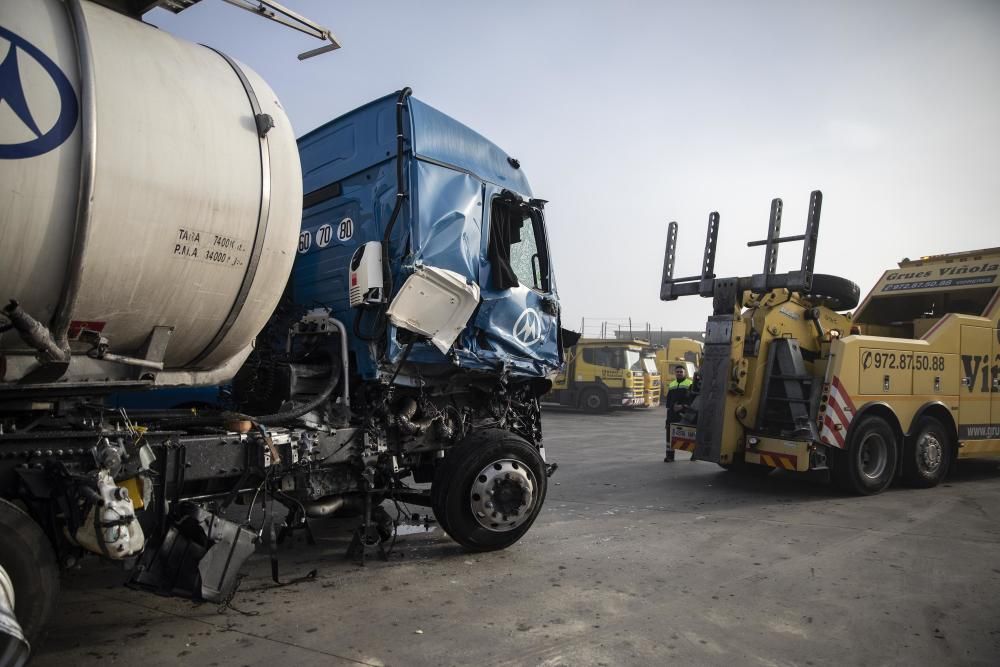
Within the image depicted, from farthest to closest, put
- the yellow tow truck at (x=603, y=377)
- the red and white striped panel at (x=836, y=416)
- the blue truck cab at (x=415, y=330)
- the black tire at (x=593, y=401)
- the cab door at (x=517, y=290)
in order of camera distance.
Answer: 1. the black tire at (x=593, y=401)
2. the yellow tow truck at (x=603, y=377)
3. the red and white striped panel at (x=836, y=416)
4. the cab door at (x=517, y=290)
5. the blue truck cab at (x=415, y=330)

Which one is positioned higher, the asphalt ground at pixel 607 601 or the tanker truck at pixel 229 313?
the tanker truck at pixel 229 313

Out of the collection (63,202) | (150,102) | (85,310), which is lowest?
(85,310)

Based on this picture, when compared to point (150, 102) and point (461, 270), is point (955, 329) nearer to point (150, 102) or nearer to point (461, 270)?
point (461, 270)

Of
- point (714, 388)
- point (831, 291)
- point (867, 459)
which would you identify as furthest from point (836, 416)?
point (831, 291)

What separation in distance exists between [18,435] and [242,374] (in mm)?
1979

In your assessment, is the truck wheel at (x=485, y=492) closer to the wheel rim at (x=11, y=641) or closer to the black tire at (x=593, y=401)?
the wheel rim at (x=11, y=641)

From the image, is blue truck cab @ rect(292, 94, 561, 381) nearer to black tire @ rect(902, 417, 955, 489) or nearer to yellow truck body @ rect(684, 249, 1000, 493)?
yellow truck body @ rect(684, 249, 1000, 493)

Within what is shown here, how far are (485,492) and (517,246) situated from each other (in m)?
2.12

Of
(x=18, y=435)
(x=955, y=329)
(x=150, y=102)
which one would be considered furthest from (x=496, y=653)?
(x=955, y=329)

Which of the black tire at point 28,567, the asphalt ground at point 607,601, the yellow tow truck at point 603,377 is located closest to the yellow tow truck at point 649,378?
the yellow tow truck at point 603,377

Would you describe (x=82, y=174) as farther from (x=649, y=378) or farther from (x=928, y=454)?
(x=649, y=378)

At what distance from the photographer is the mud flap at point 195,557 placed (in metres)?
3.52

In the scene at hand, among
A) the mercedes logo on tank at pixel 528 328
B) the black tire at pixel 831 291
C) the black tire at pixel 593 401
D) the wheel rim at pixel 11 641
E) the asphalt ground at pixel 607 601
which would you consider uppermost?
the black tire at pixel 831 291

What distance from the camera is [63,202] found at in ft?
9.61
